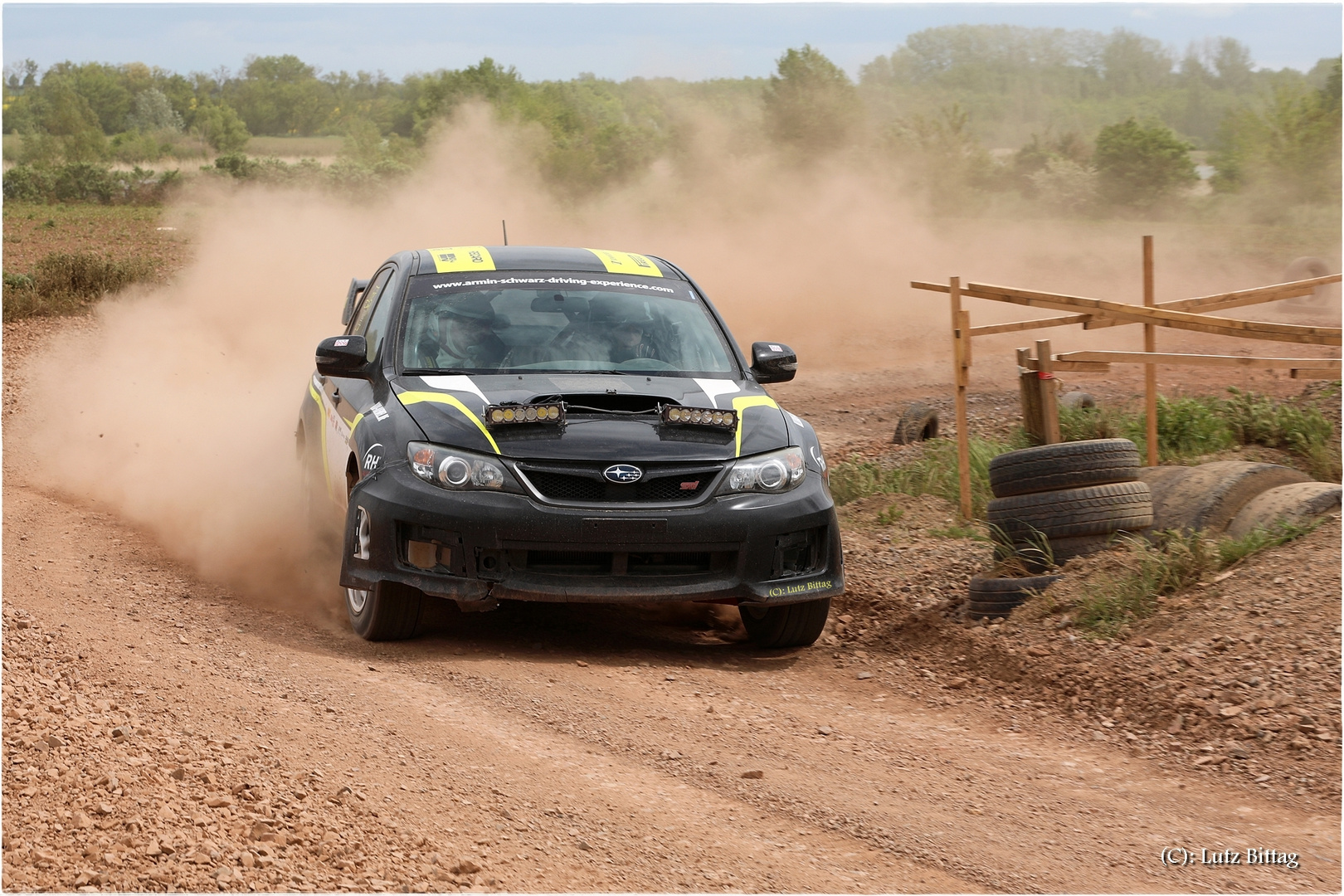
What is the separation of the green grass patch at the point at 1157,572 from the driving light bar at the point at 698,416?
185 centimetres

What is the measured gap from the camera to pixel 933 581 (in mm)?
7355

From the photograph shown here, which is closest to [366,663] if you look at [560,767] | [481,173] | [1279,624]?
[560,767]

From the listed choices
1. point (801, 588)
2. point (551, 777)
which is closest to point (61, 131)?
point (801, 588)

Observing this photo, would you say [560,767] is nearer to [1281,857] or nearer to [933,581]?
→ [1281,857]

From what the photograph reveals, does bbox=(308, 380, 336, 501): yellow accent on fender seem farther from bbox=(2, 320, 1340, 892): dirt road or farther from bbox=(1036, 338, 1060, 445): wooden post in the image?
bbox=(1036, 338, 1060, 445): wooden post

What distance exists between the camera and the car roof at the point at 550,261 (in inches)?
281

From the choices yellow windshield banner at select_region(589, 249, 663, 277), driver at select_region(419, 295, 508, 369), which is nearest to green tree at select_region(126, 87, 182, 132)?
yellow windshield banner at select_region(589, 249, 663, 277)

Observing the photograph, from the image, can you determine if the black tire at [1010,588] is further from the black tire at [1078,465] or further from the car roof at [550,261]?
the car roof at [550,261]

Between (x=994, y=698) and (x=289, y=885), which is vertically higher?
(x=289, y=885)

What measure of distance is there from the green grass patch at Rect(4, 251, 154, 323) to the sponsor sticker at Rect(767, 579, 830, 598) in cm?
1503

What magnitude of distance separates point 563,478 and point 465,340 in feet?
4.18

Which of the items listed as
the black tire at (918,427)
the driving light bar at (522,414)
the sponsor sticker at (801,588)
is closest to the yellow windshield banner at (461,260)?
the driving light bar at (522,414)

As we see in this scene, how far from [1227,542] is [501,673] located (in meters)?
3.50

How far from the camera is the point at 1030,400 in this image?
8.46 meters
